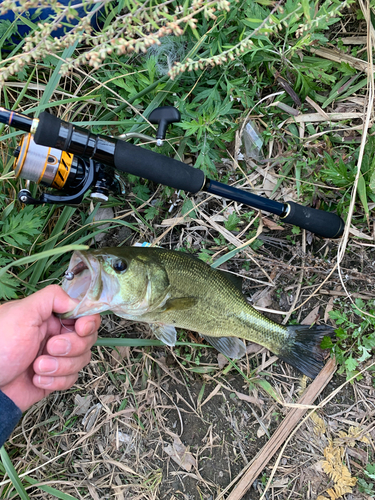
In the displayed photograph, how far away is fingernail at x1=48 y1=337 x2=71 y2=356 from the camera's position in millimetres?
2275

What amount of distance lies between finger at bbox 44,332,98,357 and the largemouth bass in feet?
0.74

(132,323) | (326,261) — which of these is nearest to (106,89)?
(132,323)

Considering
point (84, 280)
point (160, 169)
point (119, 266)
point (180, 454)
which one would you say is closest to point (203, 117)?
point (160, 169)

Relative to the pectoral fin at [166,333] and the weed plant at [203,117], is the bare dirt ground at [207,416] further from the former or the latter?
the pectoral fin at [166,333]

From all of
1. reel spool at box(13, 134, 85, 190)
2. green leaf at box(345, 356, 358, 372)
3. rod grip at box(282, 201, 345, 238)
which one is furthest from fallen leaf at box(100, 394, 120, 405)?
rod grip at box(282, 201, 345, 238)

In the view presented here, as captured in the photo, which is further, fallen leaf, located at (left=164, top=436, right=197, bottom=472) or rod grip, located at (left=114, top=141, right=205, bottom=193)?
fallen leaf, located at (left=164, top=436, right=197, bottom=472)

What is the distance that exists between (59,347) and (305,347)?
1834mm

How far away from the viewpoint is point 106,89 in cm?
298

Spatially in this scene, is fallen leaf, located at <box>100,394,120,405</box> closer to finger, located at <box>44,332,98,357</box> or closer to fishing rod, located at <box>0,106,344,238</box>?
finger, located at <box>44,332,98,357</box>

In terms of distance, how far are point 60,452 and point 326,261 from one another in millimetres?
2849

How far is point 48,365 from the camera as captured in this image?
7.60ft

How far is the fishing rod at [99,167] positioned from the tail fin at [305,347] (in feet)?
2.50

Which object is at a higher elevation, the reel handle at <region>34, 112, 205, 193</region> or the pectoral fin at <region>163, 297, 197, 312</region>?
the reel handle at <region>34, 112, 205, 193</region>

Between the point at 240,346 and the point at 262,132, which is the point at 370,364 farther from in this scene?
the point at 262,132
